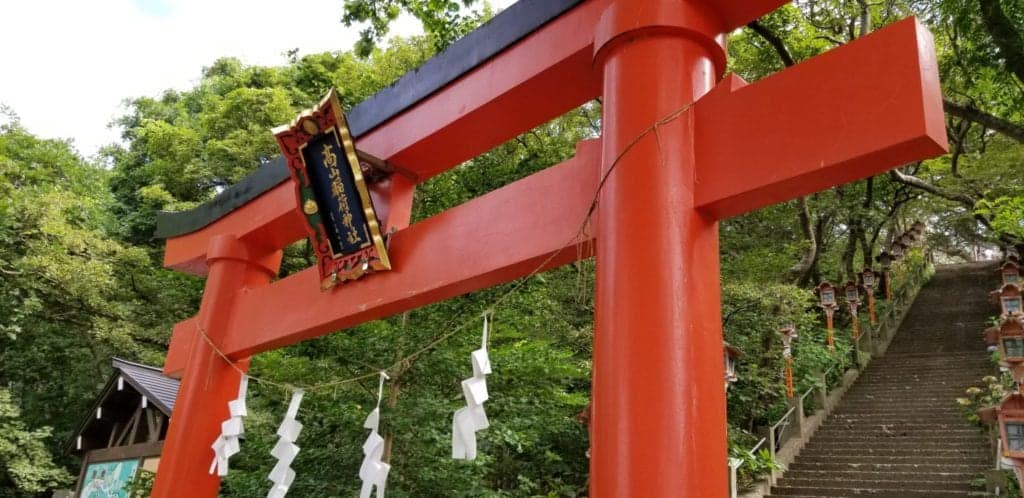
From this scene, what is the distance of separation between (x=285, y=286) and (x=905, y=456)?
980 centimetres

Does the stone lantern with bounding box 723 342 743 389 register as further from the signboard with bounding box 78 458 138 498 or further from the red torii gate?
the signboard with bounding box 78 458 138 498

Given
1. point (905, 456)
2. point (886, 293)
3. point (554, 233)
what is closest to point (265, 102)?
point (554, 233)

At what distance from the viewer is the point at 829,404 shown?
12641mm

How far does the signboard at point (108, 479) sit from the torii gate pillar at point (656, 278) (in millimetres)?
7942

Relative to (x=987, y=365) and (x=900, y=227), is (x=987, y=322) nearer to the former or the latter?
(x=987, y=365)

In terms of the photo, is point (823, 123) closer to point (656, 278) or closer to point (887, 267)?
point (656, 278)

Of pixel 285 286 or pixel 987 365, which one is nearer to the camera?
pixel 285 286

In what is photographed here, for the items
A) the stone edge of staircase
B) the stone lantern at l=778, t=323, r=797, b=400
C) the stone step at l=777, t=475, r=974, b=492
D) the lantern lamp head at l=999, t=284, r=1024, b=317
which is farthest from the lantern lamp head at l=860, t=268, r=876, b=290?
the stone step at l=777, t=475, r=974, b=492

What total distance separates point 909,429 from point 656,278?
11.3 meters

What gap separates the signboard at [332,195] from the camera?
11.6 feet

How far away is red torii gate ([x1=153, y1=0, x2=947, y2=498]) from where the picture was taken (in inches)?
74.8

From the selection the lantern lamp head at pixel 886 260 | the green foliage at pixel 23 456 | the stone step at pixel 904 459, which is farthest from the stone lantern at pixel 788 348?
the green foliage at pixel 23 456

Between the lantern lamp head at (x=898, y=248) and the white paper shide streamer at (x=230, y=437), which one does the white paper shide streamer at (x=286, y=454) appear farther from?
the lantern lamp head at (x=898, y=248)

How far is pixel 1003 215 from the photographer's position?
8.14 metres
